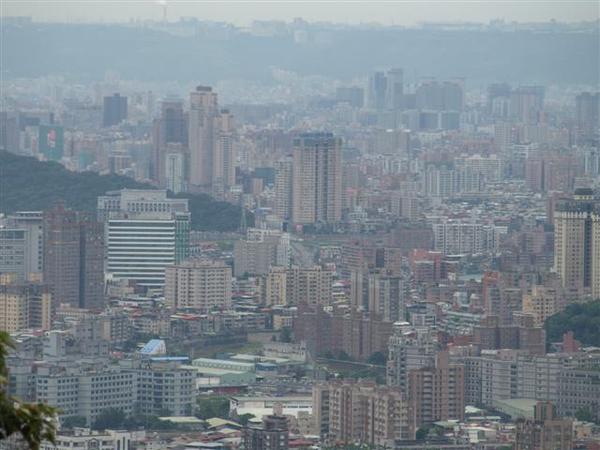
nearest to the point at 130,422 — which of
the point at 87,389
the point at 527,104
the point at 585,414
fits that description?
the point at 87,389

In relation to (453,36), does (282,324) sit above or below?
below

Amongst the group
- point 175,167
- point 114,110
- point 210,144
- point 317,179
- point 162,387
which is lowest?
point 162,387

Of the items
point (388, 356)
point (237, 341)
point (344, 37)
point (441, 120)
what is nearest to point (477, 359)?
point (388, 356)

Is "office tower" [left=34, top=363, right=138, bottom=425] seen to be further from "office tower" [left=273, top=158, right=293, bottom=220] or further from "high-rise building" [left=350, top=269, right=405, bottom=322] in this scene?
"office tower" [left=273, top=158, right=293, bottom=220]

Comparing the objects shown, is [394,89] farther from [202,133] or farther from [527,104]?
[202,133]

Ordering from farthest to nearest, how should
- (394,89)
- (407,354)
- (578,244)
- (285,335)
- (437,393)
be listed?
(394,89) < (578,244) < (285,335) < (407,354) < (437,393)

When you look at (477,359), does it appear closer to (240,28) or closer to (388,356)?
(388,356)
